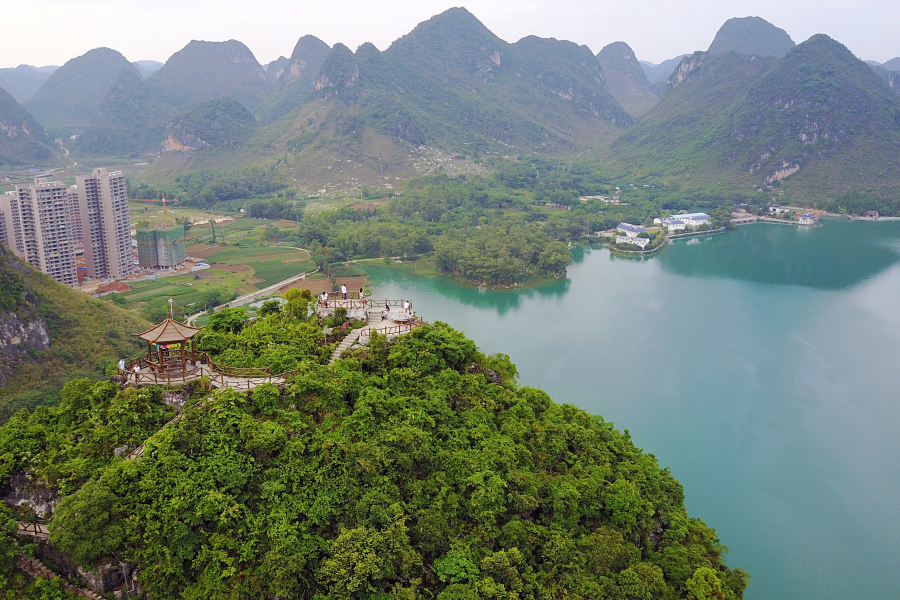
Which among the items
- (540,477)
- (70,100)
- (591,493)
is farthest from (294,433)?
(70,100)

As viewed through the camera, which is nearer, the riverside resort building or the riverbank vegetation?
the riverside resort building

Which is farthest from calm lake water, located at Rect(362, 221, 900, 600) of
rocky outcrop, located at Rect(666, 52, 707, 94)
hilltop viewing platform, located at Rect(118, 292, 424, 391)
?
rocky outcrop, located at Rect(666, 52, 707, 94)

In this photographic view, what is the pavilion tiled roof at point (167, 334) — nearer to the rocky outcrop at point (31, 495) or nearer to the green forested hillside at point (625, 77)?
the rocky outcrop at point (31, 495)

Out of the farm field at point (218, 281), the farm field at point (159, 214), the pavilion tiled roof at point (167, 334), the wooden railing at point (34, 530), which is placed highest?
the pavilion tiled roof at point (167, 334)

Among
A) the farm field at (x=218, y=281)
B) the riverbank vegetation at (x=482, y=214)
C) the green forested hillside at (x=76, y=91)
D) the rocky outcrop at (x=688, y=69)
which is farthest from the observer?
the green forested hillside at (x=76, y=91)

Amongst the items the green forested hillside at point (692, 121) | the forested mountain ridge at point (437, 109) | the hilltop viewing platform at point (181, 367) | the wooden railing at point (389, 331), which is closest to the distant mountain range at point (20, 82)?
the forested mountain ridge at point (437, 109)

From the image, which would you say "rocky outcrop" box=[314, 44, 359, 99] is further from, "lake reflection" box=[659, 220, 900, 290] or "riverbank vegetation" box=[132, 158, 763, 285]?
"lake reflection" box=[659, 220, 900, 290]
